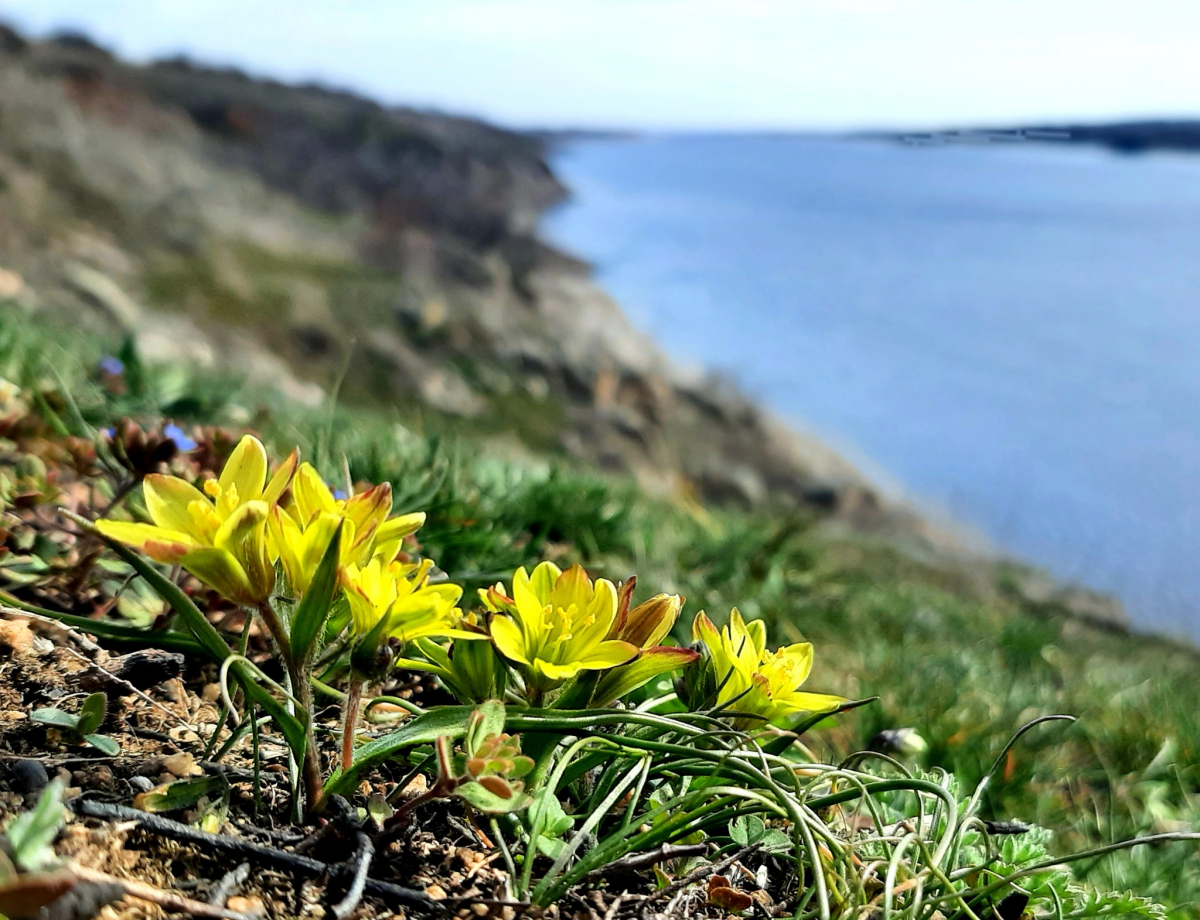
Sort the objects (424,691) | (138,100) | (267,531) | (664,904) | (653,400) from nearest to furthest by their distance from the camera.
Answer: (267,531)
(664,904)
(424,691)
(653,400)
(138,100)

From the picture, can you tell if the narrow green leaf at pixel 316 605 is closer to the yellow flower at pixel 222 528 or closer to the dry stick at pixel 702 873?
the yellow flower at pixel 222 528

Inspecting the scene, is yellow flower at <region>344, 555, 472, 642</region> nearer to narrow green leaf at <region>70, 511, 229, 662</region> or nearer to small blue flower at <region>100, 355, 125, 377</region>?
narrow green leaf at <region>70, 511, 229, 662</region>

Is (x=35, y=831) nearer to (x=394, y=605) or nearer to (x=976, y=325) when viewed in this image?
(x=394, y=605)

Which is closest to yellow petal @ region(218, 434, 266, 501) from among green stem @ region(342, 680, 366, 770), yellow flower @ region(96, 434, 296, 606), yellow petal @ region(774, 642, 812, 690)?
yellow flower @ region(96, 434, 296, 606)

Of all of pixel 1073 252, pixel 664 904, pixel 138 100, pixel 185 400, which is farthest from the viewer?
pixel 1073 252

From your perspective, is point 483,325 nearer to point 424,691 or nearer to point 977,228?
point 424,691

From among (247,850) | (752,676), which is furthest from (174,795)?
(752,676)

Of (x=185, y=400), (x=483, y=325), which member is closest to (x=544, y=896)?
(x=185, y=400)
